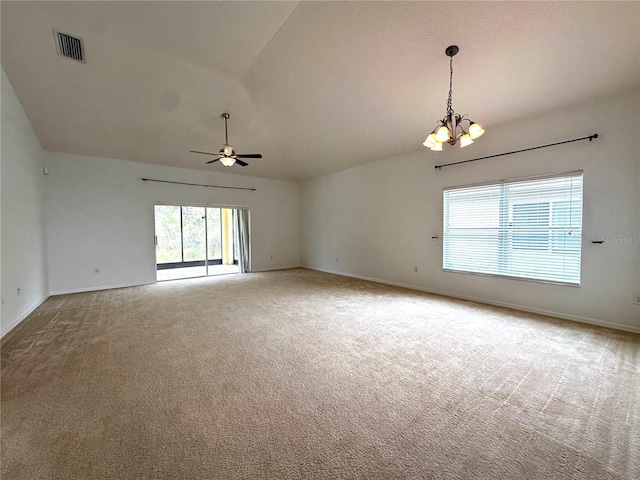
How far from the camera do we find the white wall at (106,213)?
210 inches

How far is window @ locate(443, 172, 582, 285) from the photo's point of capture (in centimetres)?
372

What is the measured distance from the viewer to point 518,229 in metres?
4.19

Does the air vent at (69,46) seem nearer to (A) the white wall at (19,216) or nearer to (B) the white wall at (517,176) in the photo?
(A) the white wall at (19,216)

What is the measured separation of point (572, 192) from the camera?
145 inches

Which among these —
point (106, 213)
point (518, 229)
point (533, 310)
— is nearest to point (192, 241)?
point (106, 213)

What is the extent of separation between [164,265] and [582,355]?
937 centimetres

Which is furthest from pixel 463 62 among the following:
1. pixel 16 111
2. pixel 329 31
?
pixel 16 111

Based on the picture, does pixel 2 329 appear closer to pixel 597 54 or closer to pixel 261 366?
pixel 261 366

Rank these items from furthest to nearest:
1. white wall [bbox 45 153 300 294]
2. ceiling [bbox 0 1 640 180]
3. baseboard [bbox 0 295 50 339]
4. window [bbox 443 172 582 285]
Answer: white wall [bbox 45 153 300 294] → window [bbox 443 172 582 285] → baseboard [bbox 0 295 50 339] → ceiling [bbox 0 1 640 180]

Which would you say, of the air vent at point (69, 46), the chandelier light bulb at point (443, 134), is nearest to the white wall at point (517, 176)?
the chandelier light bulb at point (443, 134)

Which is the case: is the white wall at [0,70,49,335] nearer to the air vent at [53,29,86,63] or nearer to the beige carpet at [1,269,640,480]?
the beige carpet at [1,269,640,480]

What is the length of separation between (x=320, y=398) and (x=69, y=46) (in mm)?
4941

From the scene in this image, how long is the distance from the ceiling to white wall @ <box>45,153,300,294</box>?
0.72 meters

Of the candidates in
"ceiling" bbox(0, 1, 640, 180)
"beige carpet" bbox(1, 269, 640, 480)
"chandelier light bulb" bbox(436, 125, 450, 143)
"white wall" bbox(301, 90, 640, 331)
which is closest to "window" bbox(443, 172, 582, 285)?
"white wall" bbox(301, 90, 640, 331)
